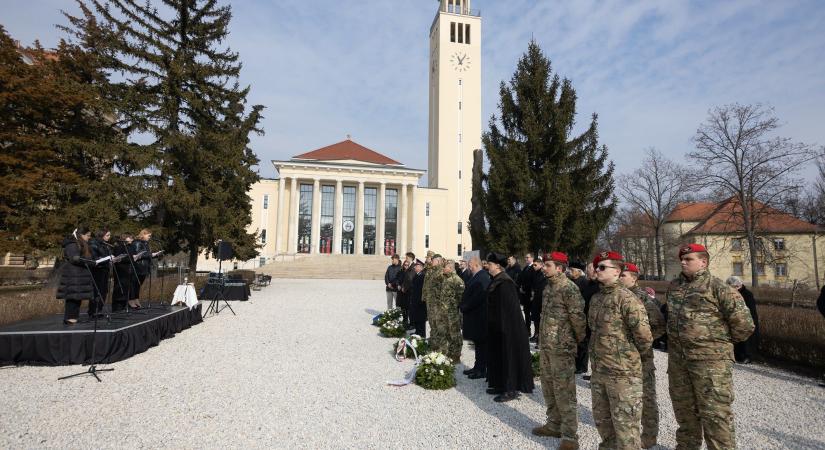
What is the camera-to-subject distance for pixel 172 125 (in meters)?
20.2

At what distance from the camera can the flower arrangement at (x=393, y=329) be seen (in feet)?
33.9

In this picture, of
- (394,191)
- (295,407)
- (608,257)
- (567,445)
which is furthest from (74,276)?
(394,191)

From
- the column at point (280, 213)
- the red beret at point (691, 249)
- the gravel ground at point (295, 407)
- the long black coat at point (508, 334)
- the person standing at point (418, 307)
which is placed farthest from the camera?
the column at point (280, 213)

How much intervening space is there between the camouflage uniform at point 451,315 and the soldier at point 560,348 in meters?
3.11

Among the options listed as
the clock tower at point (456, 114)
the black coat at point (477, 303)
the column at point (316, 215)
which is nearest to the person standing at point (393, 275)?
the black coat at point (477, 303)

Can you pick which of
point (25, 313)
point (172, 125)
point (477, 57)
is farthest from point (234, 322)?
point (477, 57)

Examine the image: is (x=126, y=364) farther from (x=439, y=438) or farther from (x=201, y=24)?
(x=201, y=24)

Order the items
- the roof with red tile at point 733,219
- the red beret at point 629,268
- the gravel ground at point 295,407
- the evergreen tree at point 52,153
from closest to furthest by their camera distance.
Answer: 1. the red beret at point 629,268
2. the gravel ground at point 295,407
3. the evergreen tree at point 52,153
4. the roof with red tile at point 733,219

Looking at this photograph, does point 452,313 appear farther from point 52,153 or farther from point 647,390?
point 52,153

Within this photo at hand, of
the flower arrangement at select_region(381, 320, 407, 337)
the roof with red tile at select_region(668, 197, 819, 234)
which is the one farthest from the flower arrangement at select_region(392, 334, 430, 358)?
the roof with red tile at select_region(668, 197, 819, 234)

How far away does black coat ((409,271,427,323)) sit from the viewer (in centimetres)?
1008

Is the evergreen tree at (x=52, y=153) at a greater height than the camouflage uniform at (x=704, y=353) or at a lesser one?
greater

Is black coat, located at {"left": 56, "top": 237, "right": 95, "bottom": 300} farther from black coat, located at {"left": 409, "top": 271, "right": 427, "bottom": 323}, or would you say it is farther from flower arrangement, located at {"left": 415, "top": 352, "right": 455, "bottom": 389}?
black coat, located at {"left": 409, "top": 271, "right": 427, "bottom": 323}

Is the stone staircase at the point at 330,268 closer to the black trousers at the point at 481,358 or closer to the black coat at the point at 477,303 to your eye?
the black trousers at the point at 481,358
